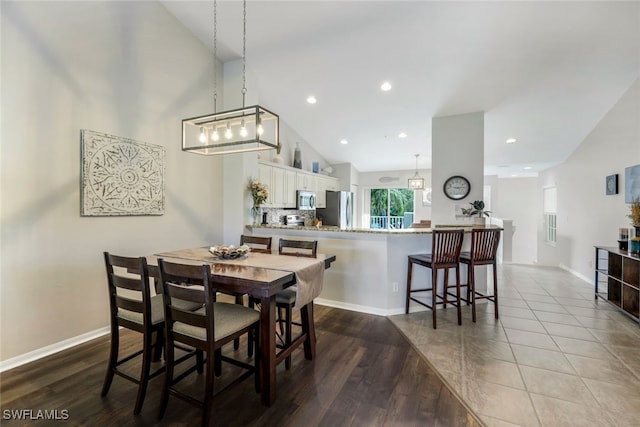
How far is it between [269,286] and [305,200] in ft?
14.6

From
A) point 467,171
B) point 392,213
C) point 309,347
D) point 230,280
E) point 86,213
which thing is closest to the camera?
point 230,280

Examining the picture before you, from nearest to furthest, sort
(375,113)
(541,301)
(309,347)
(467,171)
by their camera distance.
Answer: (309,347), (541,301), (467,171), (375,113)

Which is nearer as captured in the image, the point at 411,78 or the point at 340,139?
the point at 411,78

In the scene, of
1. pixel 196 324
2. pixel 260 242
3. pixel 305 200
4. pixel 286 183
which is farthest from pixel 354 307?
pixel 305 200

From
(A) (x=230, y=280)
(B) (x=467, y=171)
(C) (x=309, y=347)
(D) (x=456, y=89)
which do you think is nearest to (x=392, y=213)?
(B) (x=467, y=171)

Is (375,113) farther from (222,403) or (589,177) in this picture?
(222,403)

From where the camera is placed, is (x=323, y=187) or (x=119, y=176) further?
(x=323, y=187)

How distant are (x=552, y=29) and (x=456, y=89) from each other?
1.21m

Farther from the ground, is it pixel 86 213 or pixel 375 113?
pixel 375 113

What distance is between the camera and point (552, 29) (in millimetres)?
3203

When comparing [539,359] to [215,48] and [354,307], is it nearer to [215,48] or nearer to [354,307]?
[354,307]

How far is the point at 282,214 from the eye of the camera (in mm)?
6074

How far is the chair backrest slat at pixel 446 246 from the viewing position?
324 cm

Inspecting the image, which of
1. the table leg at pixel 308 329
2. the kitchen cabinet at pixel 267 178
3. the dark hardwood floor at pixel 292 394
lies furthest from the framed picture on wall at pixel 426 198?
the table leg at pixel 308 329
